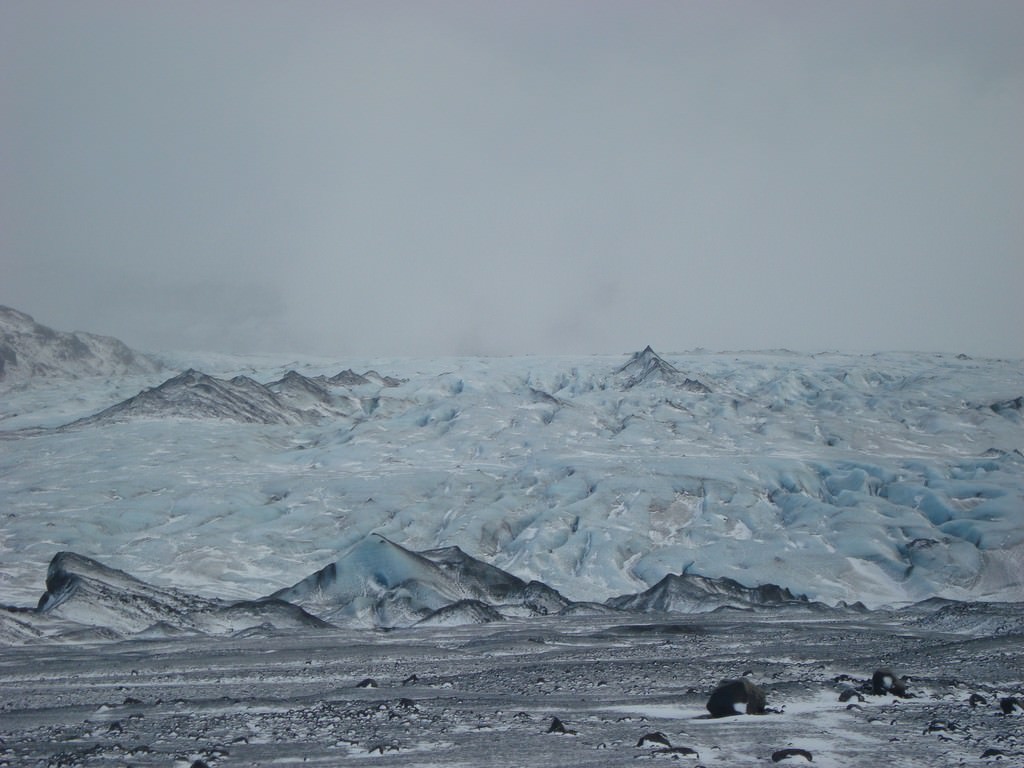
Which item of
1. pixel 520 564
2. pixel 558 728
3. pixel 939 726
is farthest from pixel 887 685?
pixel 520 564

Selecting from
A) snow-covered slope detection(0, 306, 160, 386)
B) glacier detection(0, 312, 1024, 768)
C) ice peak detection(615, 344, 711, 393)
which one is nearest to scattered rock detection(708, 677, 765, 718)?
glacier detection(0, 312, 1024, 768)

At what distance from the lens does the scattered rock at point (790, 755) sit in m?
10.9

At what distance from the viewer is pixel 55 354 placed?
130 m

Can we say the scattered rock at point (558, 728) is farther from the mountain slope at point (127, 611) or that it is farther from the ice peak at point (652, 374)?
the ice peak at point (652, 374)

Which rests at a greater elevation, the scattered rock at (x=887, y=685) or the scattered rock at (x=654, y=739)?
the scattered rock at (x=654, y=739)

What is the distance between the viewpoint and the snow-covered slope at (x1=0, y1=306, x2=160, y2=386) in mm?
122938

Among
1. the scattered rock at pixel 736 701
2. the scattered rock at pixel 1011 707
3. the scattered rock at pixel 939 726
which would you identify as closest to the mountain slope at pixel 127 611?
the scattered rock at pixel 736 701

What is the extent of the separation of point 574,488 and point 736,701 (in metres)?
45.3

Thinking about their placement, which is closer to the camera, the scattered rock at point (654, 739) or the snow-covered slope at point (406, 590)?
the scattered rock at point (654, 739)

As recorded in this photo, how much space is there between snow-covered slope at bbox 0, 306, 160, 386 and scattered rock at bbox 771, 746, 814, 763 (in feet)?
411

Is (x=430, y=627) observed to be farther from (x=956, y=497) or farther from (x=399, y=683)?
(x=956, y=497)

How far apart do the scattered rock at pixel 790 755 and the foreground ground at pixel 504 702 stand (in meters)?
0.06

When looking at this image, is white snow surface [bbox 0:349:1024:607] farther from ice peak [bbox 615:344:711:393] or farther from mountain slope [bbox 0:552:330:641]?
mountain slope [bbox 0:552:330:641]

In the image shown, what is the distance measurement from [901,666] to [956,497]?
39742 millimetres
